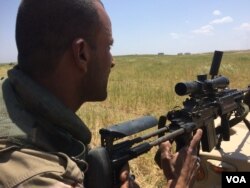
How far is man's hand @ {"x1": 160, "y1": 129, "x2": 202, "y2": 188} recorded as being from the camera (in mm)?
2271

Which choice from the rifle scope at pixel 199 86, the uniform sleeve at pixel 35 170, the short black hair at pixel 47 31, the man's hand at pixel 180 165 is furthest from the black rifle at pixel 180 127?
the short black hair at pixel 47 31

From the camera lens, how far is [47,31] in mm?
1863

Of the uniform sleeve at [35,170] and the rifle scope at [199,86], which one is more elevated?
the rifle scope at [199,86]

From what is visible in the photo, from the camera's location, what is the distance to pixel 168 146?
8.54 ft

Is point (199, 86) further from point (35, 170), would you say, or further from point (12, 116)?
point (35, 170)

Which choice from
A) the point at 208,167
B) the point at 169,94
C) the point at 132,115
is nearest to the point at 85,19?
the point at 208,167

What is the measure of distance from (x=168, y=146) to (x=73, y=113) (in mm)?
909

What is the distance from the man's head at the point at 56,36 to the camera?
1863mm

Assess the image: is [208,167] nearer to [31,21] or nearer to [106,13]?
[106,13]

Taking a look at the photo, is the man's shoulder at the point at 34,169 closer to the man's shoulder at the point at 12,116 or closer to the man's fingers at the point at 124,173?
the man's shoulder at the point at 12,116

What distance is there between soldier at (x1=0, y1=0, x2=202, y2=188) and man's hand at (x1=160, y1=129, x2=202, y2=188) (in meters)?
0.34

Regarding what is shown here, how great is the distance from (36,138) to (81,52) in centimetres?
50

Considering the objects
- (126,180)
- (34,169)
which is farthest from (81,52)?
(126,180)

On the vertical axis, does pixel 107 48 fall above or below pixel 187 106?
above
